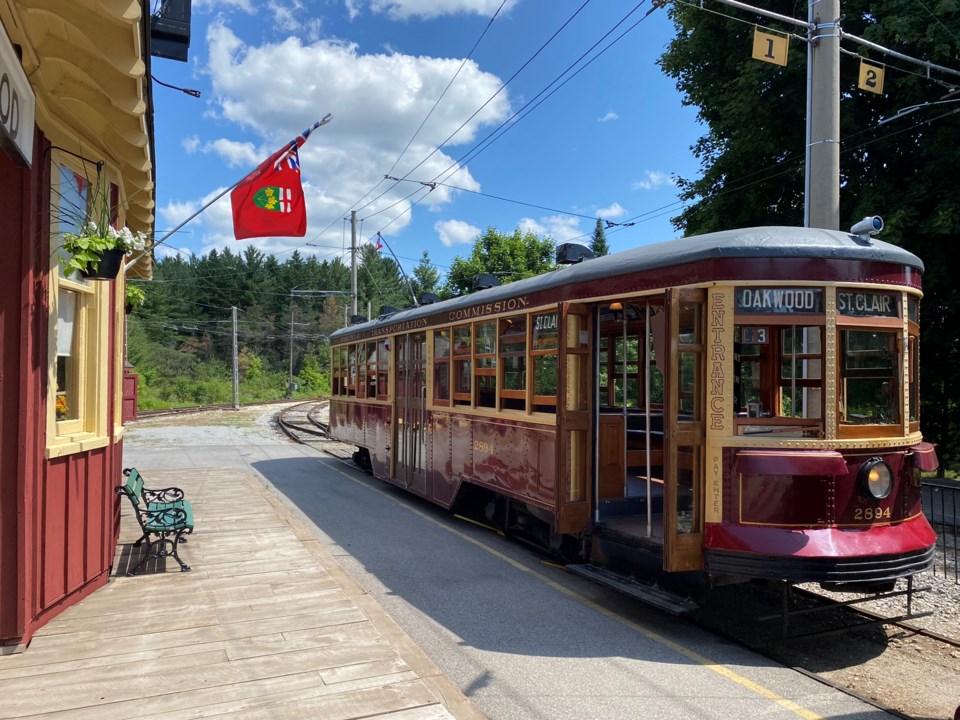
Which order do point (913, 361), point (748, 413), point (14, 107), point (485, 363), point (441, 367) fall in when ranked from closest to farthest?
point (14, 107) < point (913, 361) < point (748, 413) < point (485, 363) < point (441, 367)

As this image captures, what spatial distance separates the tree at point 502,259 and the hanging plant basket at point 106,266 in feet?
95.5

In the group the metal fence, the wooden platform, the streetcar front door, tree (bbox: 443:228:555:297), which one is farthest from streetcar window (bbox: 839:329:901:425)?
tree (bbox: 443:228:555:297)

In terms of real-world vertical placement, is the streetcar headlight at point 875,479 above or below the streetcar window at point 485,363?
below

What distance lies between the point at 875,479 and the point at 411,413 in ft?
22.2

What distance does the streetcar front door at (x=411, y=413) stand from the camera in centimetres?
1019

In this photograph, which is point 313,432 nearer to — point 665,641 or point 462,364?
point 462,364

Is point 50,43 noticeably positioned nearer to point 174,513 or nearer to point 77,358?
point 77,358

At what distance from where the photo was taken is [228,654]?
438 cm

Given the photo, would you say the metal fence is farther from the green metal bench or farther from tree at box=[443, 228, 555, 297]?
tree at box=[443, 228, 555, 297]

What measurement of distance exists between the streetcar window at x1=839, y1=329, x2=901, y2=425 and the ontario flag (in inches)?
263

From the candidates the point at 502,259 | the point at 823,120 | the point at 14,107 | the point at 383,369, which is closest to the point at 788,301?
the point at 823,120

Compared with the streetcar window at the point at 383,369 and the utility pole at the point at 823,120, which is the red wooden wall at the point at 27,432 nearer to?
the streetcar window at the point at 383,369

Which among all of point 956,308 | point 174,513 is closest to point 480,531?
point 174,513

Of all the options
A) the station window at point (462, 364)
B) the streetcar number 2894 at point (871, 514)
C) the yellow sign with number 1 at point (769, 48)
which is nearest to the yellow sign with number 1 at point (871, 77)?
the yellow sign with number 1 at point (769, 48)
